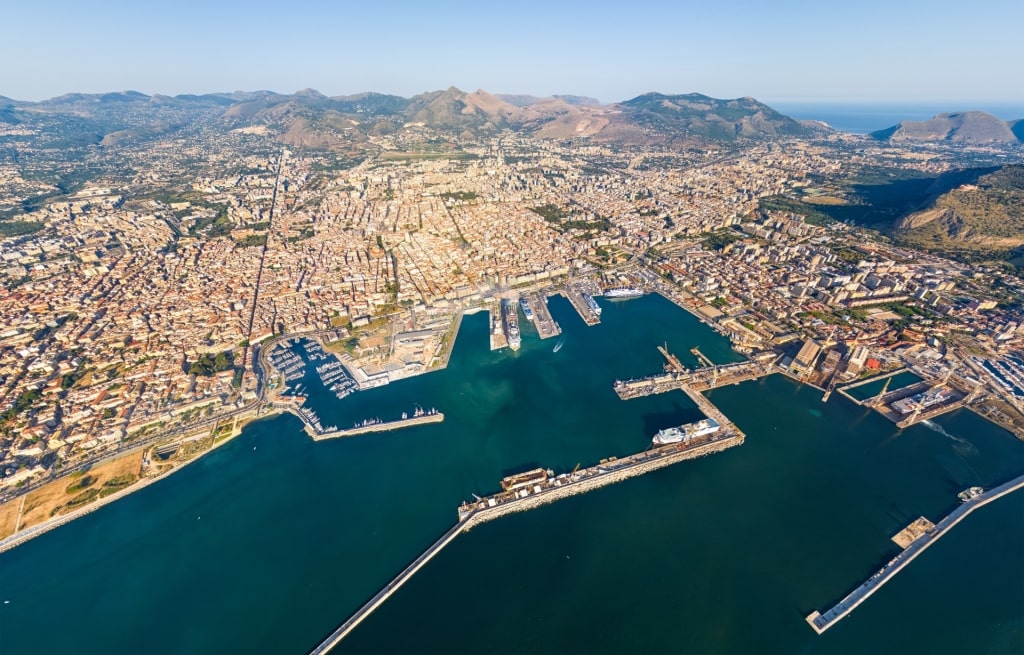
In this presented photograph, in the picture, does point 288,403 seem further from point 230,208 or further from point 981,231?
→ point 981,231

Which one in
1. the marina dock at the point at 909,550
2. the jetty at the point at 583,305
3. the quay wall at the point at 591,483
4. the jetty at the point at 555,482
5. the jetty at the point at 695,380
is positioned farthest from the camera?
the jetty at the point at 583,305

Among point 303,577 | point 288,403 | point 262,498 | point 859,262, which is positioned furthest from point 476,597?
point 859,262

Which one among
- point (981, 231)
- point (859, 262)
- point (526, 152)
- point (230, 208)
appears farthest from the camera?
point (526, 152)

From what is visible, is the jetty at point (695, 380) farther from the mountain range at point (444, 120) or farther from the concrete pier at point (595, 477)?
the mountain range at point (444, 120)

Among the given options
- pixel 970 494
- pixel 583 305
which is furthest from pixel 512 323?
pixel 970 494

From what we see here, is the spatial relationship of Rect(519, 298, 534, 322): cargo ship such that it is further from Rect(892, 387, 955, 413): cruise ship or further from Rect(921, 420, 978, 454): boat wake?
Rect(921, 420, 978, 454): boat wake

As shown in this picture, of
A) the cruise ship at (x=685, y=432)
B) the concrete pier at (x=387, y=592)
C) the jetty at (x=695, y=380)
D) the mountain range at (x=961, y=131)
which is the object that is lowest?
the concrete pier at (x=387, y=592)

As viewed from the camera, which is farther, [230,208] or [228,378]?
[230,208]

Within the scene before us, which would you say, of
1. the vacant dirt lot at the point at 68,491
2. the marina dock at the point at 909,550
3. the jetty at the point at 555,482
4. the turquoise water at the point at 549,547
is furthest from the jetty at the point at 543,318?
the vacant dirt lot at the point at 68,491
